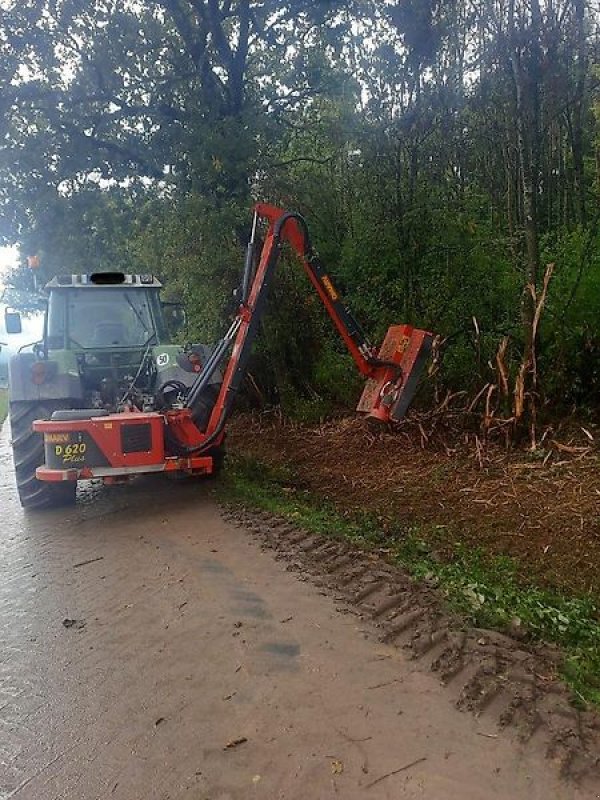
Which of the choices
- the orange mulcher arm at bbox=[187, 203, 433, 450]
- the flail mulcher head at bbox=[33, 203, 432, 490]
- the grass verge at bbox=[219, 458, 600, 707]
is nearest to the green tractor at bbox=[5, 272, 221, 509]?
the flail mulcher head at bbox=[33, 203, 432, 490]

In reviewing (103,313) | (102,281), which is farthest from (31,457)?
(102,281)

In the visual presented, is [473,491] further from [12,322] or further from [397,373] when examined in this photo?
[12,322]

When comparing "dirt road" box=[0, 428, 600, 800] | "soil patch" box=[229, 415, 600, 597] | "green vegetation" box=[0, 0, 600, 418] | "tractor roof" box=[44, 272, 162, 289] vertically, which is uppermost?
"green vegetation" box=[0, 0, 600, 418]

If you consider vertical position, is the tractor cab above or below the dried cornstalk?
above

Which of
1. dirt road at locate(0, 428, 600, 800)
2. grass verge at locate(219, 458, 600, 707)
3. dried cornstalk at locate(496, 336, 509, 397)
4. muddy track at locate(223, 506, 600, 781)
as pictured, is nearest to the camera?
dirt road at locate(0, 428, 600, 800)

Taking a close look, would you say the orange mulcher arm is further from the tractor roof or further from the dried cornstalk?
the tractor roof

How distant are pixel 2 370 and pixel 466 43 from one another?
18026 millimetres

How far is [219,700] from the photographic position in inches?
124

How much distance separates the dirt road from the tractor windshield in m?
3.15

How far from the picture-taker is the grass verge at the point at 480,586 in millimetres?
3283

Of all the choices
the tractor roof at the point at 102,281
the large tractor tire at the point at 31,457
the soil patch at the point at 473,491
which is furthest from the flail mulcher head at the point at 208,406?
the tractor roof at the point at 102,281

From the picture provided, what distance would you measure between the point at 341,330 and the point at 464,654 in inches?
156

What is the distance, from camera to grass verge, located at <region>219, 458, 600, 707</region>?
10.8ft

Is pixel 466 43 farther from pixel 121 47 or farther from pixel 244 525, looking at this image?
pixel 244 525
